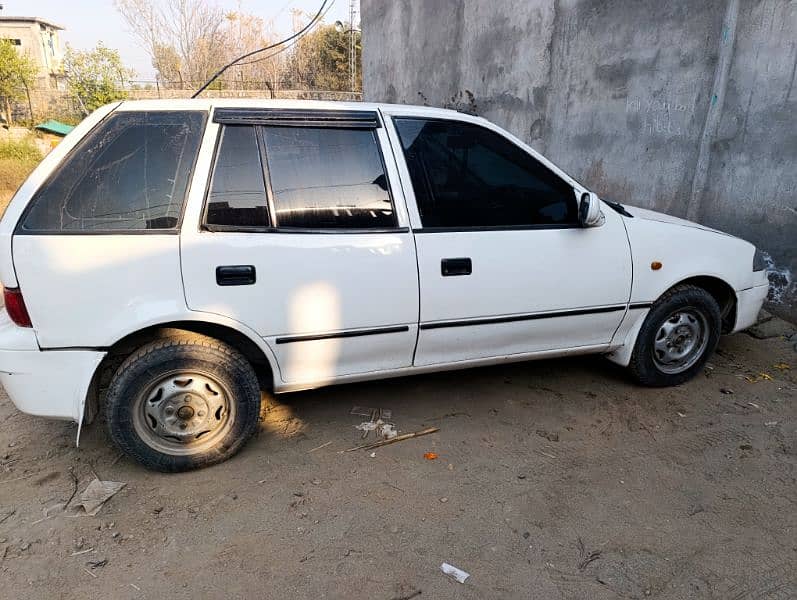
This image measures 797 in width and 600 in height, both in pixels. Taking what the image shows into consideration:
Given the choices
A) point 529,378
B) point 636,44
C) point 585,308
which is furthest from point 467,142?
point 636,44

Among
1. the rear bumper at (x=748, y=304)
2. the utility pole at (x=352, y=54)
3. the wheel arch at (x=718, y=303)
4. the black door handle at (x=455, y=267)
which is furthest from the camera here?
the utility pole at (x=352, y=54)

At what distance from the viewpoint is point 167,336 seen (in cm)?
271

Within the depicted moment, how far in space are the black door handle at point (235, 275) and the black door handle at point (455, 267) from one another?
1.00m

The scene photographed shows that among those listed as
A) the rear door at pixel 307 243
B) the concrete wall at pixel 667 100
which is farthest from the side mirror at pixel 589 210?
the concrete wall at pixel 667 100

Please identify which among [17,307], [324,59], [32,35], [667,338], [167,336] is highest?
[32,35]

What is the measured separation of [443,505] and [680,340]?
212 centimetres

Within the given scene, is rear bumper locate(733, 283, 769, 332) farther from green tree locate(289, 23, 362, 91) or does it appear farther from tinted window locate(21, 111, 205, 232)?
green tree locate(289, 23, 362, 91)

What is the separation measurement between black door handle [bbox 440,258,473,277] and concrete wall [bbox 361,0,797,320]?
328cm

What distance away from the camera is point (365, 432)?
3.23m

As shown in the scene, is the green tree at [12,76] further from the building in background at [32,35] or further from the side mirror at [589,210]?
the side mirror at [589,210]

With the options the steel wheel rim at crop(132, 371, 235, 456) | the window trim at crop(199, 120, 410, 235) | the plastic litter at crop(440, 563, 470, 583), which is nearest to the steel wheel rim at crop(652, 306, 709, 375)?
the window trim at crop(199, 120, 410, 235)

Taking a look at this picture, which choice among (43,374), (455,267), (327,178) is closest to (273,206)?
(327,178)

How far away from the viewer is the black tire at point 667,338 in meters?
3.54

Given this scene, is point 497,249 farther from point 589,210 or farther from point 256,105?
point 256,105
